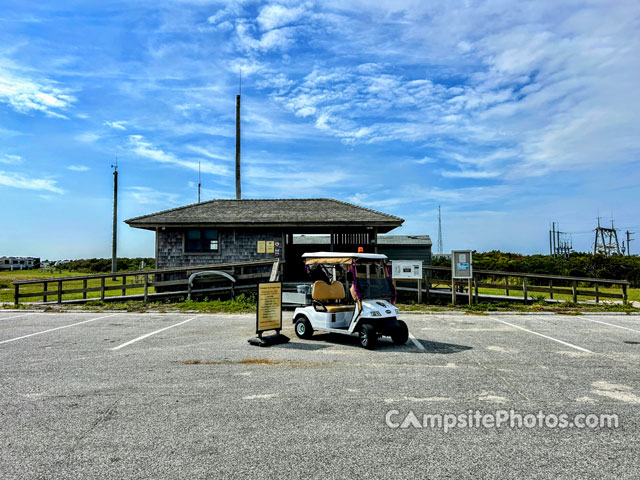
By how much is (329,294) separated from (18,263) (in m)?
70.4

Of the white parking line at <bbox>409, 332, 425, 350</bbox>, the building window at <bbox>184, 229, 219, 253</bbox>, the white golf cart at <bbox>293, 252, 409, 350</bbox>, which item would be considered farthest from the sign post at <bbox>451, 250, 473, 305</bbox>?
the building window at <bbox>184, 229, 219, 253</bbox>

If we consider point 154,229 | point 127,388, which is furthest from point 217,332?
point 154,229

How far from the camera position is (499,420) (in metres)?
4.77

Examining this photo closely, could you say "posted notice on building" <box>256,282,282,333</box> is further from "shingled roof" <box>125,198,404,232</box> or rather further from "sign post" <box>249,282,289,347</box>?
"shingled roof" <box>125,198,404,232</box>

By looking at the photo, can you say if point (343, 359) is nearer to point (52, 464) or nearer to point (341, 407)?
point (341, 407)

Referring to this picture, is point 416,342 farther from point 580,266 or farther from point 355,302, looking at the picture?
point 580,266

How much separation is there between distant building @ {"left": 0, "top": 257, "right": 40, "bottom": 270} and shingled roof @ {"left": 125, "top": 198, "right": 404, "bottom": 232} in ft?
178

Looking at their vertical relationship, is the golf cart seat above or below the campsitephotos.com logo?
above

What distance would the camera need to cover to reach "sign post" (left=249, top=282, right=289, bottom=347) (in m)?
8.98

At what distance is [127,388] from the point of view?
5941mm

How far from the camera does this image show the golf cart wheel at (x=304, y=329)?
964 cm

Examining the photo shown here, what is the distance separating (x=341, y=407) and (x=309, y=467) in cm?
153

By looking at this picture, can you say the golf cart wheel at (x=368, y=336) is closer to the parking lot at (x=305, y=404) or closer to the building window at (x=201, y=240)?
the parking lot at (x=305, y=404)

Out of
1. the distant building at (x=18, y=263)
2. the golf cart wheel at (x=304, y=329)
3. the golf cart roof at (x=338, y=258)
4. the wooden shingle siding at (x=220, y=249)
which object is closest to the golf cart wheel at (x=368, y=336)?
the golf cart roof at (x=338, y=258)
